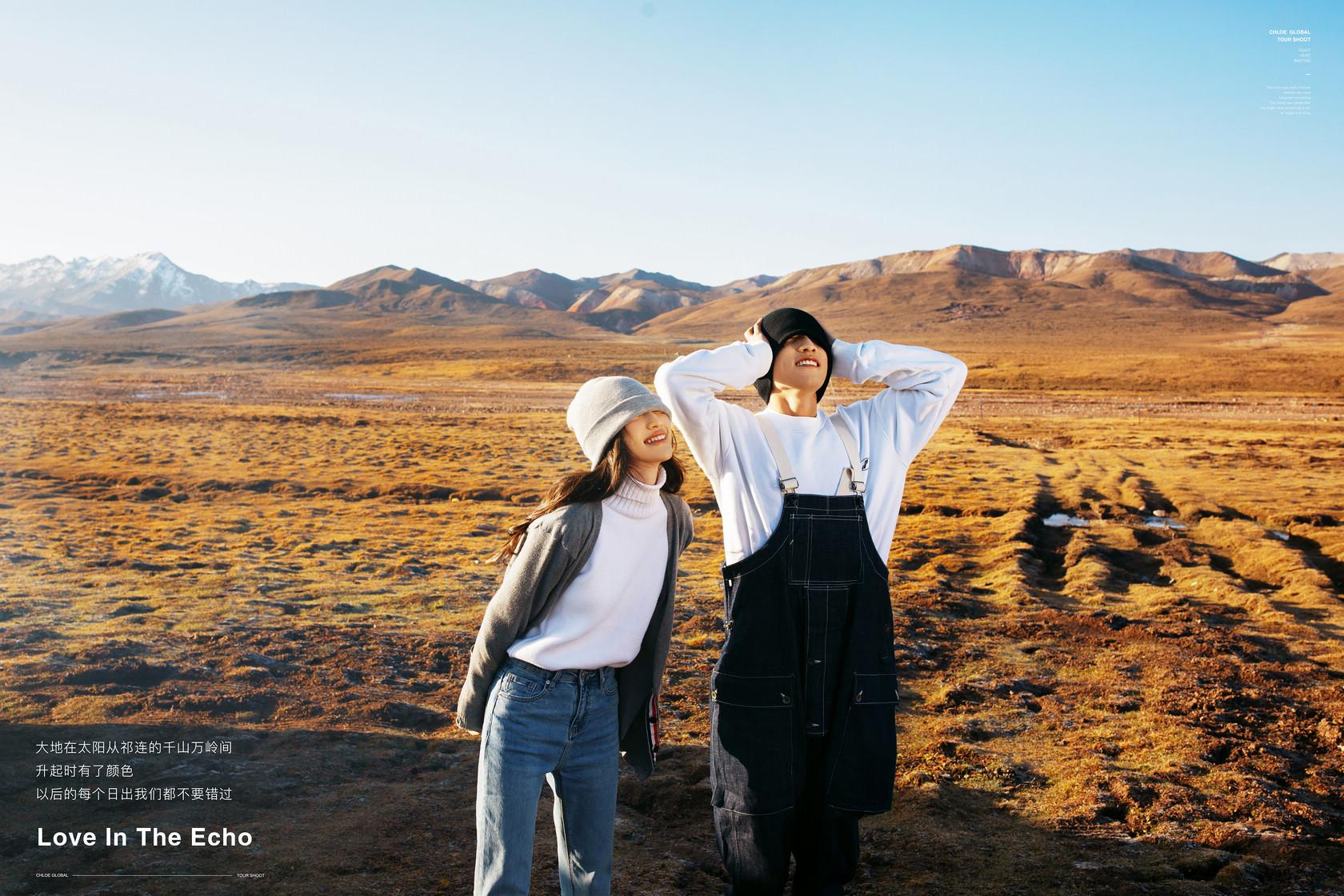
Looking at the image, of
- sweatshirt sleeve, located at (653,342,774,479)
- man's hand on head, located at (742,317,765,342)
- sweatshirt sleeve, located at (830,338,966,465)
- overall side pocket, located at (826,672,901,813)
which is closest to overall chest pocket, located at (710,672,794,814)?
overall side pocket, located at (826,672,901,813)

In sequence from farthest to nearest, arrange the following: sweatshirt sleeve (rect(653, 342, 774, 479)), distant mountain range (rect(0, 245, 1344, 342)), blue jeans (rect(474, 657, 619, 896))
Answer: distant mountain range (rect(0, 245, 1344, 342))
sweatshirt sleeve (rect(653, 342, 774, 479))
blue jeans (rect(474, 657, 619, 896))

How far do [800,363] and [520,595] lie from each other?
107 centimetres

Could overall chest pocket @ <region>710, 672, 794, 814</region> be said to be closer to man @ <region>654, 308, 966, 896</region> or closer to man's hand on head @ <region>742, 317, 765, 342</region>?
man @ <region>654, 308, 966, 896</region>

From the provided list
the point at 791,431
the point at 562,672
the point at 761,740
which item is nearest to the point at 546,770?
the point at 562,672

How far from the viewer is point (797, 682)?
244cm

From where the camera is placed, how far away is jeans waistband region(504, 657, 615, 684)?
2336 mm

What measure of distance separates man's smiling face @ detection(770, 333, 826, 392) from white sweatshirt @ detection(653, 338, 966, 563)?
42 mm

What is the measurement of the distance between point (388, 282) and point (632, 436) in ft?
618

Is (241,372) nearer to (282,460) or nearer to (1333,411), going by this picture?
(282,460)

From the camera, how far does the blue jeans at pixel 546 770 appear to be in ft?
7.49

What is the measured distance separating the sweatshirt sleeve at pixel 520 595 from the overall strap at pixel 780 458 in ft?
2.11

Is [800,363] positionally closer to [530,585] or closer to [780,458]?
[780,458]

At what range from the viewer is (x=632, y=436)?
7.81 ft

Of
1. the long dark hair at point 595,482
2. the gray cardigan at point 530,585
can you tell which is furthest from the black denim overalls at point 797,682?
the long dark hair at point 595,482
